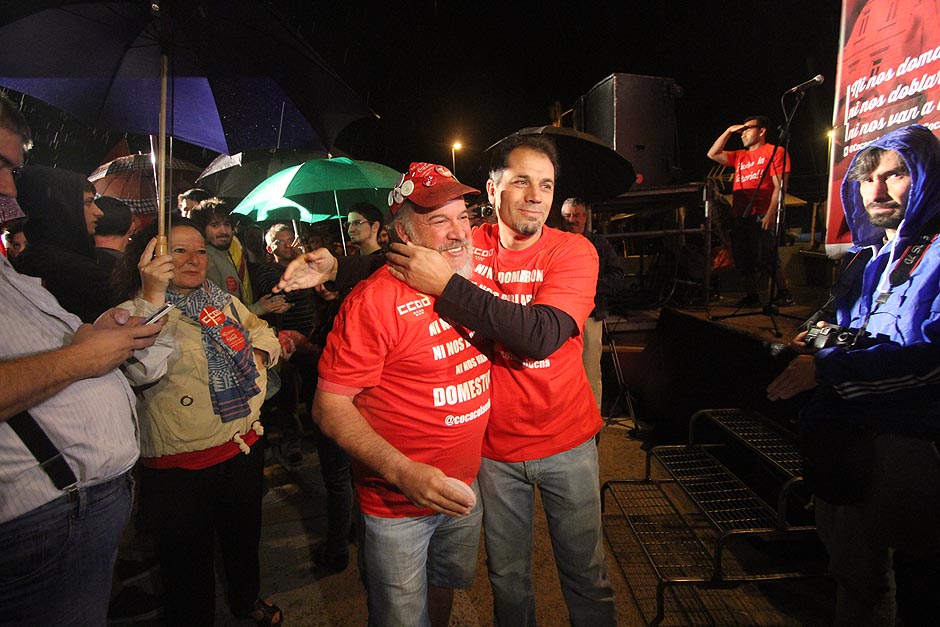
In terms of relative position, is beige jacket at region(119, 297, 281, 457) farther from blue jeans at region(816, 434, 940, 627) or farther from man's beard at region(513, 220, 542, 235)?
blue jeans at region(816, 434, 940, 627)

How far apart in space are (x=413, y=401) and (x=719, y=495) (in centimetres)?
310

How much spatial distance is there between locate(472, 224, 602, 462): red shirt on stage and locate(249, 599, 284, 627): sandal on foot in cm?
199

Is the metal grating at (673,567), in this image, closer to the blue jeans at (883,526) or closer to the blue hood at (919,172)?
the blue jeans at (883,526)

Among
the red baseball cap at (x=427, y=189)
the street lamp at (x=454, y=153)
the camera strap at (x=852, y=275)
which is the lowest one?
the camera strap at (x=852, y=275)

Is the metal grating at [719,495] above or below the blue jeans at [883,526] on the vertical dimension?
below

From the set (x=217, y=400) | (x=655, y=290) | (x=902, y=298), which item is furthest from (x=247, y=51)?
(x=655, y=290)

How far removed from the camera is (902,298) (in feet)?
5.99

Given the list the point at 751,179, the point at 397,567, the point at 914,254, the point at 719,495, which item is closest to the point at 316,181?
the point at 397,567

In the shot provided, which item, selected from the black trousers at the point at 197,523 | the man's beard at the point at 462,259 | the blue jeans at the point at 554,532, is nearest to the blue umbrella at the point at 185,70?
the man's beard at the point at 462,259

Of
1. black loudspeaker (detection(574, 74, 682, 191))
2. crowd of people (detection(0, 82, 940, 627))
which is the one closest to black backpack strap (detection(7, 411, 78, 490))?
crowd of people (detection(0, 82, 940, 627))

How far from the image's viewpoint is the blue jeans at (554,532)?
215 cm

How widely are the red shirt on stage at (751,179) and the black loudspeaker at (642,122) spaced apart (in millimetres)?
1084

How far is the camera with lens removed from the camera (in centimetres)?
190

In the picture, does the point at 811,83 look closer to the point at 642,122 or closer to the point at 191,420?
the point at 642,122
